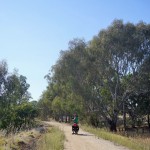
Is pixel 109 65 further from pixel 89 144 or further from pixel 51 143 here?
pixel 51 143

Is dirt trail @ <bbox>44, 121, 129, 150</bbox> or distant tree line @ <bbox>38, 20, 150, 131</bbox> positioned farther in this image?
distant tree line @ <bbox>38, 20, 150, 131</bbox>

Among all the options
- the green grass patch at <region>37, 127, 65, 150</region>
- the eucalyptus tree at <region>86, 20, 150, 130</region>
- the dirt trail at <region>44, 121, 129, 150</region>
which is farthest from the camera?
the eucalyptus tree at <region>86, 20, 150, 130</region>

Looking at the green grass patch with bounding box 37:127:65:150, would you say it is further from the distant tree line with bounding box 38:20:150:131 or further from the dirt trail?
the distant tree line with bounding box 38:20:150:131

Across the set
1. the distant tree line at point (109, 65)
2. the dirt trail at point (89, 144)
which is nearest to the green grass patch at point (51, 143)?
the dirt trail at point (89, 144)

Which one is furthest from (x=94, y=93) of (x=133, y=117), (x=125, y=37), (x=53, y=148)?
(x=53, y=148)

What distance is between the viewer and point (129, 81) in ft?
151

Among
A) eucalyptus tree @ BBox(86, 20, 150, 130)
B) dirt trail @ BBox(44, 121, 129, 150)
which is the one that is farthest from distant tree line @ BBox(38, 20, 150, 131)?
dirt trail @ BBox(44, 121, 129, 150)

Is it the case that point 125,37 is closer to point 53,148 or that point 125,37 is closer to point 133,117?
point 133,117

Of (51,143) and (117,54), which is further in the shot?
(117,54)

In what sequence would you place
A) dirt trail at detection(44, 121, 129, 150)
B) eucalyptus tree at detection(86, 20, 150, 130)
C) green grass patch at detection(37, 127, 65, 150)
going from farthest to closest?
eucalyptus tree at detection(86, 20, 150, 130), dirt trail at detection(44, 121, 129, 150), green grass patch at detection(37, 127, 65, 150)

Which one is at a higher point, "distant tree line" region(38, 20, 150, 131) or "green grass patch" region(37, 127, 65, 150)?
"distant tree line" region(38, 20, 150, 131)

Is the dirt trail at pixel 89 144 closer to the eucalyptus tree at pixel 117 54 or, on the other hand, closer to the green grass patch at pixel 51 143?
the green grass patch at pixel 51 143

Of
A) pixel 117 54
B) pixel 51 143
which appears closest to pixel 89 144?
pixel 51 143

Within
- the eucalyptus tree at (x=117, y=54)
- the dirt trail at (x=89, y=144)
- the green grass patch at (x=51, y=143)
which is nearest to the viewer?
the green grass patch at (x=51, y=143)
